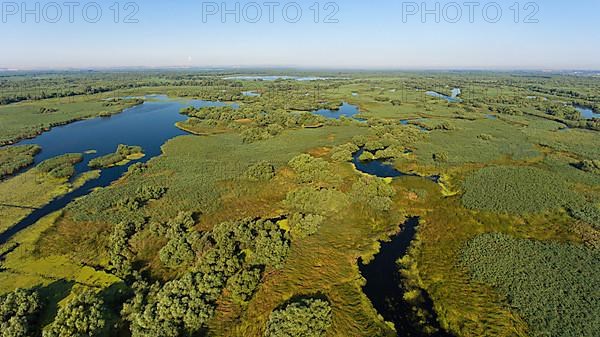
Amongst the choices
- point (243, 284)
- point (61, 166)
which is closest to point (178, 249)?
point (243, 284)

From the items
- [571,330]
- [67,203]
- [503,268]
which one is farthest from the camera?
[67,203]

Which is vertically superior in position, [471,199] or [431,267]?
[471,199]

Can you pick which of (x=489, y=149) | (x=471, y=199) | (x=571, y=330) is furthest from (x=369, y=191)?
(x=489, y=149)

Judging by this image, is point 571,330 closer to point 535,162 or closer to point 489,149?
point 535,162

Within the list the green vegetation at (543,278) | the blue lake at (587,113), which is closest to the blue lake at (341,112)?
the blue lake at (587,113)

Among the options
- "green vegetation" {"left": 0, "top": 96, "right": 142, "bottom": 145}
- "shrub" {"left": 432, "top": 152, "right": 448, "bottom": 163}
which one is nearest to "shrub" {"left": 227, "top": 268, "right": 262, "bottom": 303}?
"shrub" {"left": 432, "top": 152, "right": 448, "bottom": 163}

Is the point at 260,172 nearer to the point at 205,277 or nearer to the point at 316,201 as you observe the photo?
the point at 316,201
